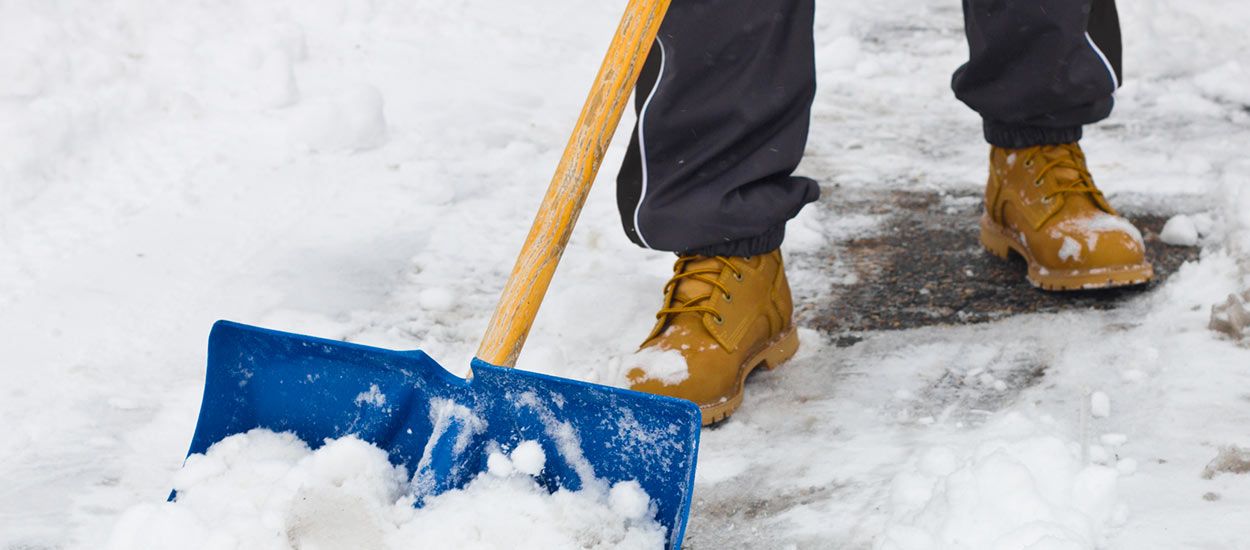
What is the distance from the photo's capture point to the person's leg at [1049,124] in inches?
90.3

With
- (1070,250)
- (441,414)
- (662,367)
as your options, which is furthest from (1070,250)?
(441,414)

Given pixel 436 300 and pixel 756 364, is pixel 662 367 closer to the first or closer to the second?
pixel 756 364

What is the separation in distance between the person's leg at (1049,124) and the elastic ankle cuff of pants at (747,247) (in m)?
0.58

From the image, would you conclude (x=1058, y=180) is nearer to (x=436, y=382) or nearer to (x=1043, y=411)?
(x=1043, y=411)

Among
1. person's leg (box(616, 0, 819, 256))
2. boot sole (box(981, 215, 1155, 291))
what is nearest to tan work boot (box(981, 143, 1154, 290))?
boot sole (box(981, 215, 1155, 291))

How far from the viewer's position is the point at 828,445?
1.89 m

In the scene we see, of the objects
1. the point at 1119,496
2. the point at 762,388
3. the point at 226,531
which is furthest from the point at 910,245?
the point at 226,531

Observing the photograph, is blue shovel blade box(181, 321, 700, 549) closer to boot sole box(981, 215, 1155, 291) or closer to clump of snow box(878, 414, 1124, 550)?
clump of snow box(878, 414, 1124, 550)

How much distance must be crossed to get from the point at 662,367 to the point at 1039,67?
37.8 inches

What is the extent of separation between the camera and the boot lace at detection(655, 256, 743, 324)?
209cm

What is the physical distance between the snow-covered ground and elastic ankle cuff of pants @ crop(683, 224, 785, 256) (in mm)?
218

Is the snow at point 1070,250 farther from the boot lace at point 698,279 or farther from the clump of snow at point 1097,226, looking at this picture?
the boot lace at point 698,279

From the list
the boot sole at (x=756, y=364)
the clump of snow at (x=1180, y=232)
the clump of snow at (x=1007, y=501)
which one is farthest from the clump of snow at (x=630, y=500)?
the clump of snow at (x=1180, y=232)

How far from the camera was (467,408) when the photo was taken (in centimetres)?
160
